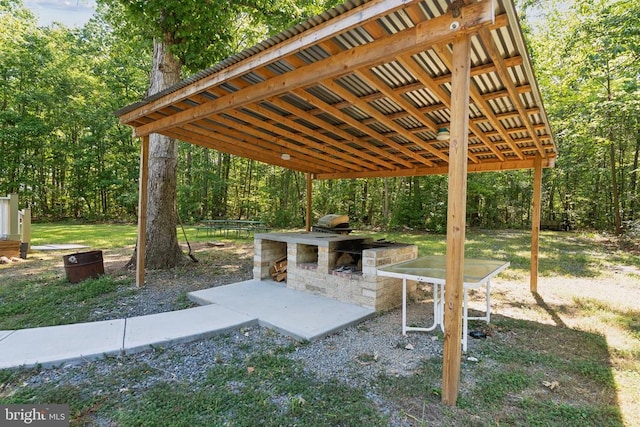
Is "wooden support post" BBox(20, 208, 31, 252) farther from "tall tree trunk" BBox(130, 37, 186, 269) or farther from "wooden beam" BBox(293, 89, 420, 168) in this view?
"wooden beam" BBox(293, 89, 420, 168)

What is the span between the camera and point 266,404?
6.38ft

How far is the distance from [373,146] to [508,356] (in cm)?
357

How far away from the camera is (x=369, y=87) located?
3211 millimetres

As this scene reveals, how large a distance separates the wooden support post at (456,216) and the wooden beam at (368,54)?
0.48 ft

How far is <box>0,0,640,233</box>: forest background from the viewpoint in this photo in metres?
13.6

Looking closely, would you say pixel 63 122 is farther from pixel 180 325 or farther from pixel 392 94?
pixel 392 94

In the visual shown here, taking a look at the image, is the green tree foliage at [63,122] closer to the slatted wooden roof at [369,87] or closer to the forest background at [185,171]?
the forest background at [185,171]

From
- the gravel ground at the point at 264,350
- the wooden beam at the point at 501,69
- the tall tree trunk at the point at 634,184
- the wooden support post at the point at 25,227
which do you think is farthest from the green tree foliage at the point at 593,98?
the wooden support post at the point at 25,227

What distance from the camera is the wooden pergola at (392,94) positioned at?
2027 millimetres

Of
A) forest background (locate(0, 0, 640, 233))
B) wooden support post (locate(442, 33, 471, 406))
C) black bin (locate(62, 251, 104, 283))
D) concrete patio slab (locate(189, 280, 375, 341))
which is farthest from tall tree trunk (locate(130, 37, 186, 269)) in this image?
forest background (locate(0, 0, 640, 233))

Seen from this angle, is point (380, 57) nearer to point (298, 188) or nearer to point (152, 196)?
point (152, 196)

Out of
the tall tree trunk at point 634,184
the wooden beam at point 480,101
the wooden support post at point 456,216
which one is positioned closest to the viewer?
the wooden support post at point 456,216

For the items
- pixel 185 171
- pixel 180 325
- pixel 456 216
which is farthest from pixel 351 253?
pixel 185 171

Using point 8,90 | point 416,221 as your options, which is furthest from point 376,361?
point 8,90
